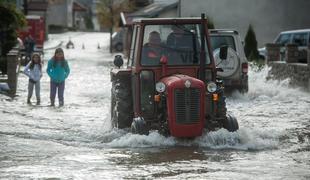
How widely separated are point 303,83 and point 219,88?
1118 cm

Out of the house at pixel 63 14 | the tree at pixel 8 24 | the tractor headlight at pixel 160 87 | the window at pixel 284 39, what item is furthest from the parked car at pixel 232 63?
the house at pixel 63 14

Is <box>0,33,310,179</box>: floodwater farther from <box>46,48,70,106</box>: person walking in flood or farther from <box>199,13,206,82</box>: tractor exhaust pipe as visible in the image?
<box>46,48,70,106</box>: person walking in flood

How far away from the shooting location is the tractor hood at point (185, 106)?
11586 mm

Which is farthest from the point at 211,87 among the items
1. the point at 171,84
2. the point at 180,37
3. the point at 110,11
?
the point at 110,11

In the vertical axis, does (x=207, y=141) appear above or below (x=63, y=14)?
below

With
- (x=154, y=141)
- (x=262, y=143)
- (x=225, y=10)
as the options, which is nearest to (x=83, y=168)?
(x=154, y=141)

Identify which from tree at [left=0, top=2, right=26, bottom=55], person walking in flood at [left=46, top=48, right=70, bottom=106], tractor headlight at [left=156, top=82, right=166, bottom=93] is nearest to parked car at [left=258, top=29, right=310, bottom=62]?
tree at [left=0, top=2, right=26, bottom=55]

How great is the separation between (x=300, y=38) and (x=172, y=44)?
18.4 metres

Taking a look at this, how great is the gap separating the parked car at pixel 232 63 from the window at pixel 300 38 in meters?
9.12

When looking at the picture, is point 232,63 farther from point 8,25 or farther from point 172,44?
point 8,25

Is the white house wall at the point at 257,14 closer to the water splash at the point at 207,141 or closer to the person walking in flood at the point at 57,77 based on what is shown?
the person walking in flood at the point at 57,77

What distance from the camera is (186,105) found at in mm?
11594

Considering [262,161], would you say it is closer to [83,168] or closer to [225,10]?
[83,168]

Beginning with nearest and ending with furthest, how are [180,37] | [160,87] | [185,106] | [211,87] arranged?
[185,106]
[160,87]
[211,87]
[180,37]
